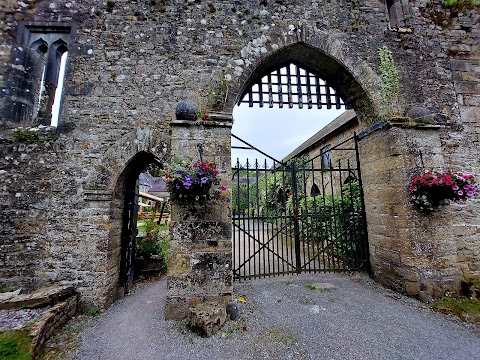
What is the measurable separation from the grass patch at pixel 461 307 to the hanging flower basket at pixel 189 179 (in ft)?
13.2

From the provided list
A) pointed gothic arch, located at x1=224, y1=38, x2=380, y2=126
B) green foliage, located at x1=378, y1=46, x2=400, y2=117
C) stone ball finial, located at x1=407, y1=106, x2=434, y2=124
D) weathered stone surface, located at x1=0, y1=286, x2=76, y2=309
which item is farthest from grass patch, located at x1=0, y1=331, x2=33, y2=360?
stone ball finial, located at x1=407, y1=106, x2=434, y2=124

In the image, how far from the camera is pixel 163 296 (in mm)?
4328

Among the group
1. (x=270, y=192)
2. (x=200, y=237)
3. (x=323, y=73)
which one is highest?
(x=323, y=73)

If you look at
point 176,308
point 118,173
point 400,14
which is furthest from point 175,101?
point 400,14

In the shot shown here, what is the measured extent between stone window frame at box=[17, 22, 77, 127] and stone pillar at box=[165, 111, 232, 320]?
8.49 ft

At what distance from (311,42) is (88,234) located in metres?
5.48

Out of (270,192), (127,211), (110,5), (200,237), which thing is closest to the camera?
(200,237)

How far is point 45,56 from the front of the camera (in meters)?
4.42

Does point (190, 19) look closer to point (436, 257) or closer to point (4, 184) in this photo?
point (4, 184)

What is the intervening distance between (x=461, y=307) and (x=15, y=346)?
6111mm

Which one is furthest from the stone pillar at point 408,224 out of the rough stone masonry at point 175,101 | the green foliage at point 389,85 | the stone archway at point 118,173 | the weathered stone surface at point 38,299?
the weathered stone surface at point 38,299

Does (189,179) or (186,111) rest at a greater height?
(186,111)

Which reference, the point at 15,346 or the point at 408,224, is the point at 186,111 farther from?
the point at 408,224

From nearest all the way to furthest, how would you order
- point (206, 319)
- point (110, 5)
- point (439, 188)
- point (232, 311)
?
point (206, 319)
point (232, 311)
point (439, 188)
point (110, 5)
